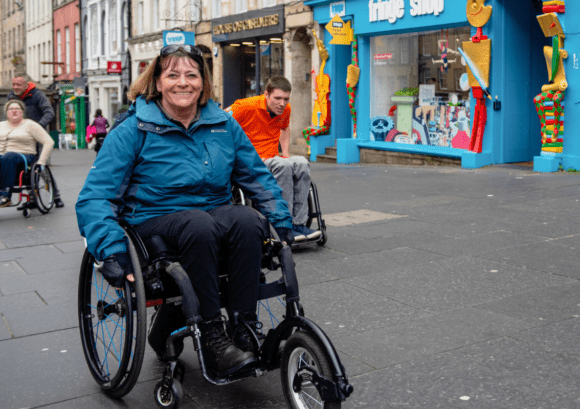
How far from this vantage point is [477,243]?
6.48 metres

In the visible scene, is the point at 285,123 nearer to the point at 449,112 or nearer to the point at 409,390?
the point at 409,390

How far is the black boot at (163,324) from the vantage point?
3.50m

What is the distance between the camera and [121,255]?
119 inches

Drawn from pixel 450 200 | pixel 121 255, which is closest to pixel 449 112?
pixel 450 200

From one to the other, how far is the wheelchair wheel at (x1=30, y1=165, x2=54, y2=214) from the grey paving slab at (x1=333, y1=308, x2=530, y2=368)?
648cm

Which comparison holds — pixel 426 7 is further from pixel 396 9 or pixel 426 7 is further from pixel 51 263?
pixel 51 263

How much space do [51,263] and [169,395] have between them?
12.1ft

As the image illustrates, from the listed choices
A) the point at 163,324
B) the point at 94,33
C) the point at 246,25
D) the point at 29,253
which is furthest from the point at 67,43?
the point at 163,324

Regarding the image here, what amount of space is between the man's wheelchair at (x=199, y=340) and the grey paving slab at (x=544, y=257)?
2973 millimetres

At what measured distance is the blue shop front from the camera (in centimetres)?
1235

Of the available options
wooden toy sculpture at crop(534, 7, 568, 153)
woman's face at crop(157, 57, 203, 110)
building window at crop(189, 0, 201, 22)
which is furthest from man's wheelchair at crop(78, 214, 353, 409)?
building window at crop(189, 0, 201, 22)

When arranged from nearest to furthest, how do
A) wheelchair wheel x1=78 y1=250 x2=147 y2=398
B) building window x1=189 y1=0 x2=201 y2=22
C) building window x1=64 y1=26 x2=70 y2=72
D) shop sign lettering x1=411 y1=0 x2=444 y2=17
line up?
wheelchair wheel x1=78 y1=250 x2=147 y2=398 → shop sign lettering x1=411 y1=0 x2=444 y2=17 → building window x1=189 y1=0 x2=201 y2=22 → building window x1=64 y1=26 x2=70 y2=72

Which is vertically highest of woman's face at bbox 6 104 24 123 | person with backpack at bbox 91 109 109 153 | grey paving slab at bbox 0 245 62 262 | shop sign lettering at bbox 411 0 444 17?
shop sign lettering at bbox 411 0 444 17

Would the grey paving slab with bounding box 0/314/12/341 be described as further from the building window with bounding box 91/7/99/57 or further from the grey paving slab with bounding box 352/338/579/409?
the building window with bounding box 91/7/99/57
